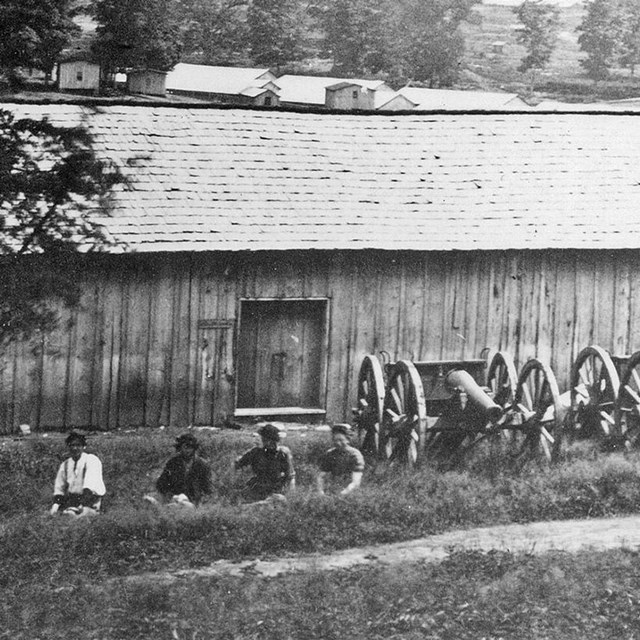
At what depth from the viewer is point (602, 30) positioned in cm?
1634

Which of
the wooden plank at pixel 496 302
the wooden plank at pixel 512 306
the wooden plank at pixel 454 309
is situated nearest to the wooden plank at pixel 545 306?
the wooden plank at pixel 512 306

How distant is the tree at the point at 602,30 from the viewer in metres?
16.0

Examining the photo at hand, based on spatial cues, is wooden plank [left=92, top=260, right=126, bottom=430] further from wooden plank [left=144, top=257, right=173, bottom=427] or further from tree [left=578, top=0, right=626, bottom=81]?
tree [left=578, top=0, right=626, bottom=81]

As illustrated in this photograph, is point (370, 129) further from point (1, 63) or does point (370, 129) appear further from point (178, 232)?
point (1, 63)

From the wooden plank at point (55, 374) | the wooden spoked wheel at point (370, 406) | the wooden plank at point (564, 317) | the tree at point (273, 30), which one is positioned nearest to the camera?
the wooden spoked wheel at point (370, 406)

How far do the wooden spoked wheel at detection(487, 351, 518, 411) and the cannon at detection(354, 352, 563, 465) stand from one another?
0.04ft

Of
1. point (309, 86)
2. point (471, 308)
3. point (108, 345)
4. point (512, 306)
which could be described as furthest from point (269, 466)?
point (309, 86)

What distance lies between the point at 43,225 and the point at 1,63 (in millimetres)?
2328

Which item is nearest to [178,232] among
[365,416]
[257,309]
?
[257,309]

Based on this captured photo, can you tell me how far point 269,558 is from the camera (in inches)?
323

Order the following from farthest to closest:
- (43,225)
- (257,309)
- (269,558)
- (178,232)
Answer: (257,309), (178,232), (43,225), (269,558)

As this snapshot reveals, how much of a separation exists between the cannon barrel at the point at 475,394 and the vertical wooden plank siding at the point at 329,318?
1389mm

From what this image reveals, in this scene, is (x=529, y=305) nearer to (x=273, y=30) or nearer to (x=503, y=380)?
(x=503, y=380)

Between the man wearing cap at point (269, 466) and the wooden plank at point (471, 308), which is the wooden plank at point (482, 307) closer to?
the wooden plank at point (471, 308)
